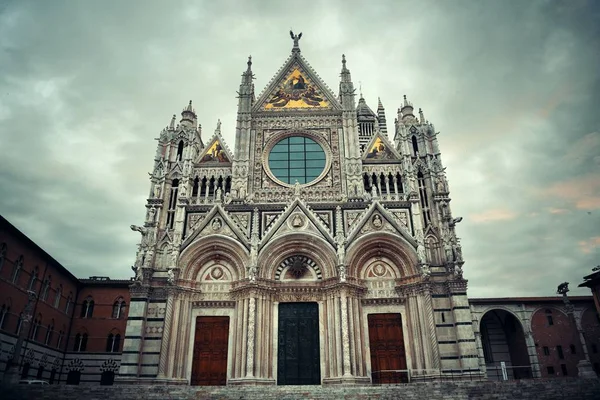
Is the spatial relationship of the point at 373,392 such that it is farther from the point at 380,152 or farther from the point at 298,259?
the point at 380,152

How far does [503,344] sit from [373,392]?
19724 mm

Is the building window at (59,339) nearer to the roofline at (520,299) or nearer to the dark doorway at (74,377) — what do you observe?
the dark doorway at (74,377)

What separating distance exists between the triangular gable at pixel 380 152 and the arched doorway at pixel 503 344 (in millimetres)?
14959

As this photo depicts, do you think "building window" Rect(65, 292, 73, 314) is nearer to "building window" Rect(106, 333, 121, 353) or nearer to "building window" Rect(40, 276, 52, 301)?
"building window" Rect(40, 276, 52, 301)

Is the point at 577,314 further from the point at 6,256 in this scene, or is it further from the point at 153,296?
the point at 6,256

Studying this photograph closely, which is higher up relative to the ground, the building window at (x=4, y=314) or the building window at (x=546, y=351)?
the building window at (x=4, y=314)

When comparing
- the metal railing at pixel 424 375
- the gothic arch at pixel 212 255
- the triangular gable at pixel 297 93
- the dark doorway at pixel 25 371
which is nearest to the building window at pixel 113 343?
the dark doorway at pixel 25 371

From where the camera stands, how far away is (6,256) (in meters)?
22.8

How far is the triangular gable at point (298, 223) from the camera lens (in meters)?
24.1

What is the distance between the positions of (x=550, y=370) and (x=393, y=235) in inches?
641

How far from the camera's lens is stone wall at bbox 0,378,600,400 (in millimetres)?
16578

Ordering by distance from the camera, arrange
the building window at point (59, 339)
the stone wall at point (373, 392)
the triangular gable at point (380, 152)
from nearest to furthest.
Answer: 1. the stone wall at point (373, 392)
2. the triangular gable at point (380, 152)
3. the building window at point (59, 339)

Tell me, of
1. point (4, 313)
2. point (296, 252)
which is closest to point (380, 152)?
point (296, 252)

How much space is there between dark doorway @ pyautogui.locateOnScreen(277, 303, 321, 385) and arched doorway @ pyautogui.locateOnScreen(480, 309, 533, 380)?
621 inches
